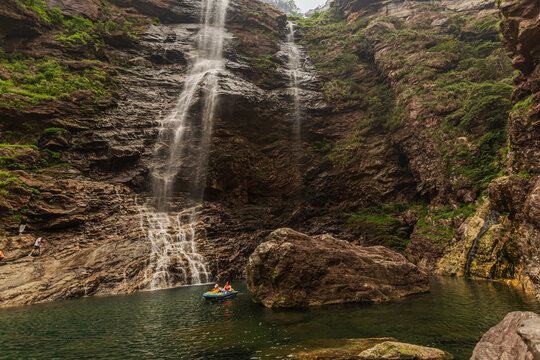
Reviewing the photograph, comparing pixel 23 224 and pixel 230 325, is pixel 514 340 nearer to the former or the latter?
pixel 230 325

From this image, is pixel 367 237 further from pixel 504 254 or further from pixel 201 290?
pixel 201 290

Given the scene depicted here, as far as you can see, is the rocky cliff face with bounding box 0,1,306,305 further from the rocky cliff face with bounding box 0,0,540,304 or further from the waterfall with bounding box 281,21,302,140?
the waterfall with bounding box 281,21,302,140

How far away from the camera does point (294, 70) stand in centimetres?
4475

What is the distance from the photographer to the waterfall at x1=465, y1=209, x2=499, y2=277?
63.1ft

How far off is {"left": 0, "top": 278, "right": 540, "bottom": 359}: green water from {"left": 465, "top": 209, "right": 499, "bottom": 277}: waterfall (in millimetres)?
4712

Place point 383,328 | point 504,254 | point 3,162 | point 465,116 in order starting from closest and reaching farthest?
point 383,328, point 504,254, point 3,162, point 465,116

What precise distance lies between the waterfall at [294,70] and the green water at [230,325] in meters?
27.2

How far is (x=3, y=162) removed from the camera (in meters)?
23.5

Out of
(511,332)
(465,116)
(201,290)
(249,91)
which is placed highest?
(249,91)

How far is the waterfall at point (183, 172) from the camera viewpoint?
24328mm

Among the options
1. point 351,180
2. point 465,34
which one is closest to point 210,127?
point 351,180

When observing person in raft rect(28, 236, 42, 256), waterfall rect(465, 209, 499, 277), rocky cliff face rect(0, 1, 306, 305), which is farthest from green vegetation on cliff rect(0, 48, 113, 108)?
waterfall rect(465, 209, 499, 277)

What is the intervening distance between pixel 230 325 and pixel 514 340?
30.6ft

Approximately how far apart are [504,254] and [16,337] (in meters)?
25.1
